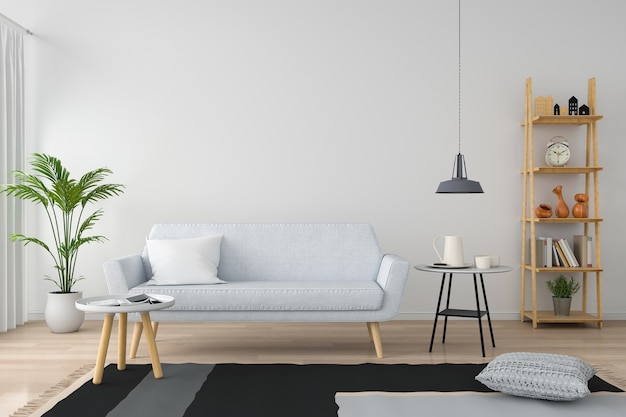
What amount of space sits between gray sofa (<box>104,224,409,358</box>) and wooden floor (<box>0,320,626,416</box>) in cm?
25

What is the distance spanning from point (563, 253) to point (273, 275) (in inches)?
91.0

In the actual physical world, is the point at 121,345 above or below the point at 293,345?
above

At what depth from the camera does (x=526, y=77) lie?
544 cm

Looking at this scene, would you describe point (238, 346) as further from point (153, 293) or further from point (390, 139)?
point (390, 139)

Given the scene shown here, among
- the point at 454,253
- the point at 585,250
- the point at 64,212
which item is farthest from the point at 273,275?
the point at 585,250

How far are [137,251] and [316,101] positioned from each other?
1925 mm

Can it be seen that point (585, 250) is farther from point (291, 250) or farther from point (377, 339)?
point (291, 250)

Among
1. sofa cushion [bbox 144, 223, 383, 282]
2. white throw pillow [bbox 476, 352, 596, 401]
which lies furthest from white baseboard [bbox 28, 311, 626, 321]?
white throw pillow [bbox 476, 352, 596, 401]

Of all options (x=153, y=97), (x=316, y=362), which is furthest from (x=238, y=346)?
A: (x=153, y=97)

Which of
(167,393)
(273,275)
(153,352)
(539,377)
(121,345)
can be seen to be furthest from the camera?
(273,275)

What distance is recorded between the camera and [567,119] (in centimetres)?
513

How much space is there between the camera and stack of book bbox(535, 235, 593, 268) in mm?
5129

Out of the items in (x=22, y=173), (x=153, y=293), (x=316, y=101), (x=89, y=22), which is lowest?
(x=153, y=293)

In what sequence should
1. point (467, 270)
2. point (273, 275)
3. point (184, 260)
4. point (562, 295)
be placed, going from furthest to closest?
point (562, 295)
point (273, 275)
point (184, 260)
point (467, 270)
